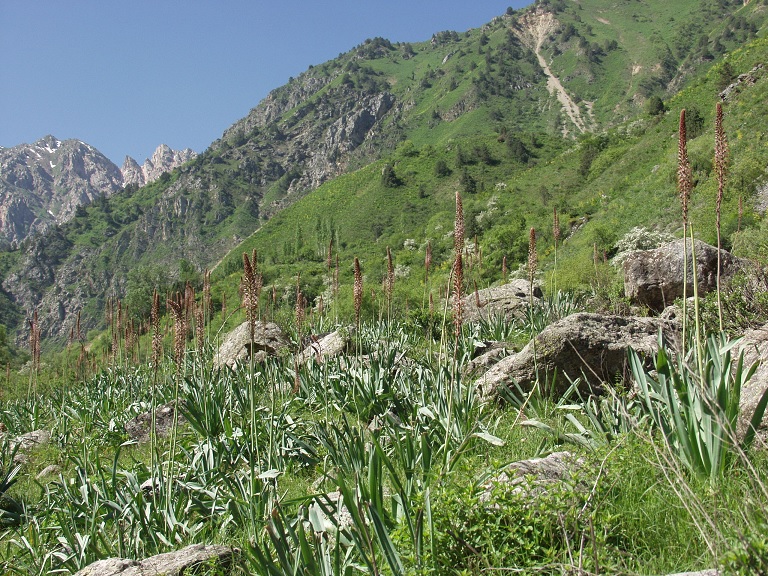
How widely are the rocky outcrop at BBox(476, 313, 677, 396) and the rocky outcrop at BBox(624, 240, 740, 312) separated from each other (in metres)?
4.11

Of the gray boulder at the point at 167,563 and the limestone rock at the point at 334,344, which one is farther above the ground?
the limestone rock at the point at 334,344

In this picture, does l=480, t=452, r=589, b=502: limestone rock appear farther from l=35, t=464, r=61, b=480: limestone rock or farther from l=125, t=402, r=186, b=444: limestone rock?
l=35, t=464, r=61, b=480: limestone rock

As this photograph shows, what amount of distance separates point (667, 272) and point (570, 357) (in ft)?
17.1

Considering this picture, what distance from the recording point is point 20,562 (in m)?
4.14

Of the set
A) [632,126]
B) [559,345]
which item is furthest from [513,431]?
[632,126]

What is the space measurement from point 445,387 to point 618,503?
2.54 meters

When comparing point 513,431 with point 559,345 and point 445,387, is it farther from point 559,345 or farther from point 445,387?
point 559,345

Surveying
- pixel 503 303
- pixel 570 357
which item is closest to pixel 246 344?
pixel 503 303

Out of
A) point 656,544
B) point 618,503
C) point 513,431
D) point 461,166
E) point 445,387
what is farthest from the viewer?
point 461,166

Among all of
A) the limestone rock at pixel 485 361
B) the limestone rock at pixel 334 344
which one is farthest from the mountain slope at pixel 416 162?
the limestone rock at pixel 485 361

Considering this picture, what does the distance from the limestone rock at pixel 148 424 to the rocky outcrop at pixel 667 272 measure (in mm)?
8718

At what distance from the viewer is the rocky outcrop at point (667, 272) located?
960 cm

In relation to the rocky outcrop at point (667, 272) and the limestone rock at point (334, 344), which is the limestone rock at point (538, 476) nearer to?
the limestone rock at point (334, 344)

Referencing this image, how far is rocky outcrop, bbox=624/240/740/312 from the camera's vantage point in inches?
378
